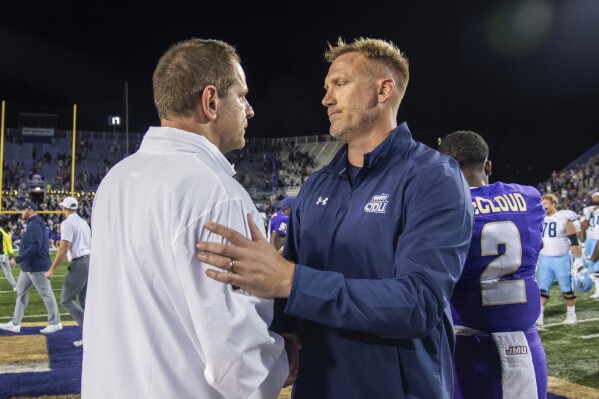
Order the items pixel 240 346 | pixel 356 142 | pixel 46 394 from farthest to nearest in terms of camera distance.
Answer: pixel 46 394 → pixel 356 142 → pixel 240 346

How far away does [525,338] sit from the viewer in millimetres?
2926

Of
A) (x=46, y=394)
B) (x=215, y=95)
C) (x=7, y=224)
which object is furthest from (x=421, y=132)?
(x=215, y=95)

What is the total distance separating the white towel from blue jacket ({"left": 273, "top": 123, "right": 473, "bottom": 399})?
3.47ft

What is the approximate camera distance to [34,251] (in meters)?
8.36

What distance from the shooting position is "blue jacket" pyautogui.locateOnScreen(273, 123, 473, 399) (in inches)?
62.3

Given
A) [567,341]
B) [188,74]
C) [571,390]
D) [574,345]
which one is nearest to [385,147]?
[188,74]

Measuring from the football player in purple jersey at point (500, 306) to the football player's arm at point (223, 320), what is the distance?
5.67 ft

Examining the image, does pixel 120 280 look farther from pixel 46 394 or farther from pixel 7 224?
pixel 7 224

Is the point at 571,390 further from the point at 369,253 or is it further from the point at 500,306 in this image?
the point at 369,253

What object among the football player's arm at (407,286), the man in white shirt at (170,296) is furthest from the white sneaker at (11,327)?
the football player's arm at (407,286)

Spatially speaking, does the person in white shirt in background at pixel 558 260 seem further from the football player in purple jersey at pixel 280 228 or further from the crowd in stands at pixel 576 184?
the crowd in stands at pixel 576 184

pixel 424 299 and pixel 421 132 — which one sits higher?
pixel 421 132

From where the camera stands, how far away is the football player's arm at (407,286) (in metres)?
1.57

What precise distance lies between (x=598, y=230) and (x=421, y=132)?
31009 mm
